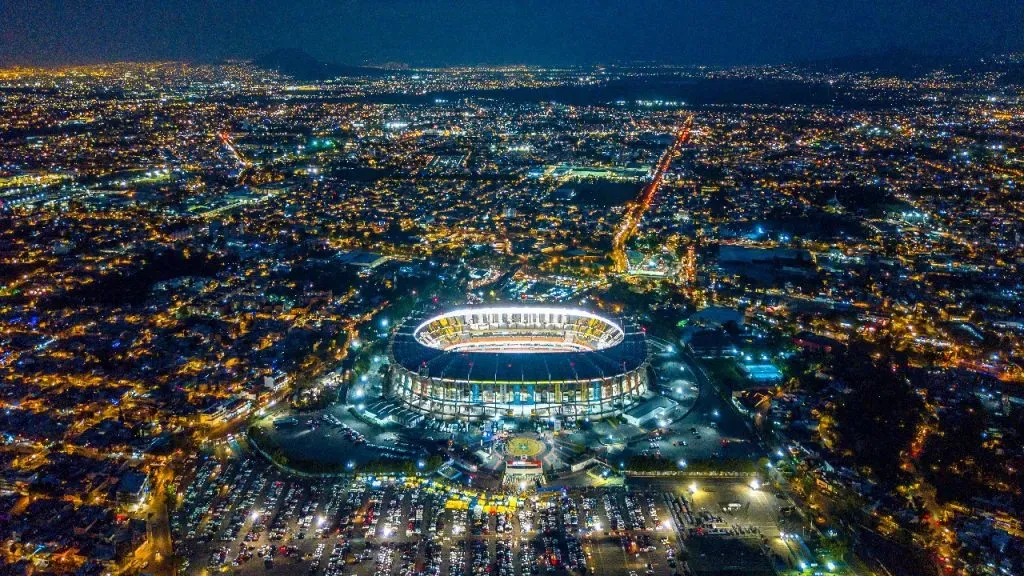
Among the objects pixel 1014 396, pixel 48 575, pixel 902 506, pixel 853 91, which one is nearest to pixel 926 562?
pixel 902 506

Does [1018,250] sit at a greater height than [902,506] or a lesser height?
greater

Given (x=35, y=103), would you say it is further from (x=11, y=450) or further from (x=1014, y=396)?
(x=1014, y=396)

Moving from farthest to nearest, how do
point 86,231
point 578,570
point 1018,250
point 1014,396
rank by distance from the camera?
point 86,231 < point 1018,250 < point 1014,396 < point 578,570

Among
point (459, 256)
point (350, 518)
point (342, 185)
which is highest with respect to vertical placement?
point (342, 185)

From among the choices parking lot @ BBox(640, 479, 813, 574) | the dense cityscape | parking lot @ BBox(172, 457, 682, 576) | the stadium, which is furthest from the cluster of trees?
parking lot @ BBox(172, 457, 682, 576)

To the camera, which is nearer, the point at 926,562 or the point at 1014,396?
the point at 926,562

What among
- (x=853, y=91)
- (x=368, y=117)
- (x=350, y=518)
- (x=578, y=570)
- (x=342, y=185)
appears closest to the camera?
(x=578, y=570)

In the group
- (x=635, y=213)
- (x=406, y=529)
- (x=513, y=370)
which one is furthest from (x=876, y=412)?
(x=635, y=213)

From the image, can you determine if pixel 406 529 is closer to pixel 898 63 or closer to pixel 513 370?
pixel 513 370

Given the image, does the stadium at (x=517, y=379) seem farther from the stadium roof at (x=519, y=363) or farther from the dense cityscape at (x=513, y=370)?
the dense cityscape at (x=513, y=370)
